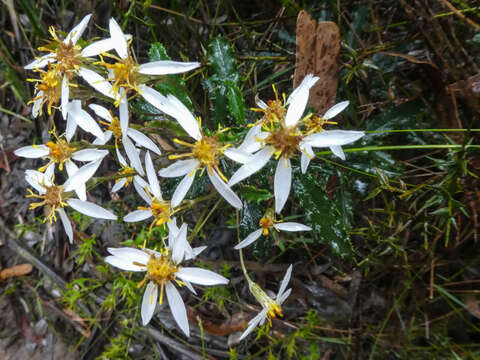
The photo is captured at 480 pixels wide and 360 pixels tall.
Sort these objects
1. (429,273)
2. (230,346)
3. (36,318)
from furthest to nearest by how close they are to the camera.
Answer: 1. (36,318)
2. (230,346)
3. (429,273)

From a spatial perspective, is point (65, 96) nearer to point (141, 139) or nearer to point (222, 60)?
point (141, 139)

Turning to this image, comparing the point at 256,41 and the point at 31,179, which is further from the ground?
the point at 256,41

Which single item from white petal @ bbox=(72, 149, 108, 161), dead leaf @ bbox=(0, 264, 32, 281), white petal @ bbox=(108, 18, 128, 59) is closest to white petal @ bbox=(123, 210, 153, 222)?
white petal @ bbox=(72, 149, 108, 161)

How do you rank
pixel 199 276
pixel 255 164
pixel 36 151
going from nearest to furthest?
1. pixel 255 164
2. pixel 199 276
3. pixel 36 151

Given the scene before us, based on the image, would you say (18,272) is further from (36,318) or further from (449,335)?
(449,335)

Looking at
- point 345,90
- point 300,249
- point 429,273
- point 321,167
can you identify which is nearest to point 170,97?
point 321,167

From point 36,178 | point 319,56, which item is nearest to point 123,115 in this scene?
point 36,178
